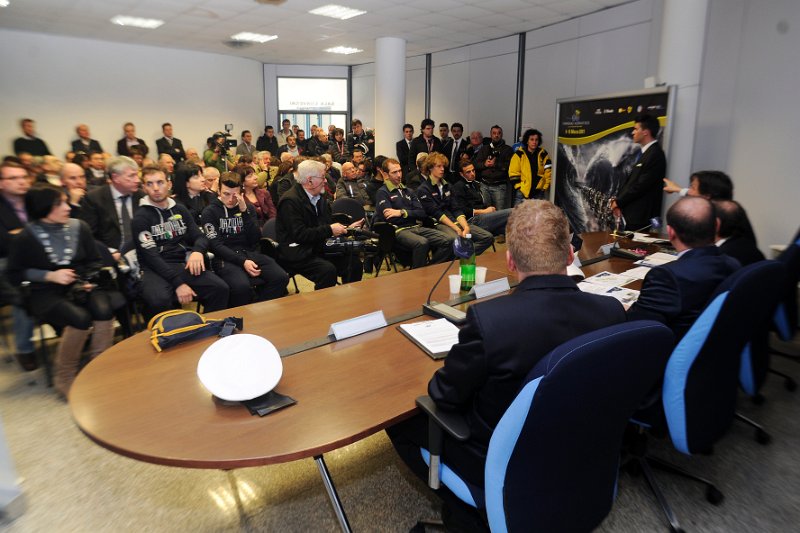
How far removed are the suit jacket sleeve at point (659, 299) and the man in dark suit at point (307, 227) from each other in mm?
2593

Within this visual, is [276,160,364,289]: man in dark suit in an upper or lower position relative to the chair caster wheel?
upper

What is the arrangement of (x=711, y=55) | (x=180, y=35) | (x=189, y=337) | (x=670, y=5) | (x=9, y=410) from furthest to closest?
(x=180, y=35)
(x=711, y=55)
(x=670, y=5)
(x=9, y=410)
(x=189, y=337)

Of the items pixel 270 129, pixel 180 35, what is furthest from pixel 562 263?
pixel 270 129

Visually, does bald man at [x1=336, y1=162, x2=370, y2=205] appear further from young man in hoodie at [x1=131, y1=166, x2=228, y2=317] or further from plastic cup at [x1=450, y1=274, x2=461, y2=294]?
plastic cup at [x1=450, y1=274, x2=461, y2=294]

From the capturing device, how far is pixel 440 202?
17.7 feet

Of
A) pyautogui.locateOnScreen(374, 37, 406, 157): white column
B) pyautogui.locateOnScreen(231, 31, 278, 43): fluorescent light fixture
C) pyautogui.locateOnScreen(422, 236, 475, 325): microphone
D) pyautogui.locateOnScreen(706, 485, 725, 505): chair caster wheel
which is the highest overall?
pyautogui.locateOnScreen(231, 31, 278, 43): fluorescent light fixture

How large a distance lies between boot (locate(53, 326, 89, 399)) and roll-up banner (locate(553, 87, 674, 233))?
546 cm

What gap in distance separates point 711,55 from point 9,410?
24.1 ft

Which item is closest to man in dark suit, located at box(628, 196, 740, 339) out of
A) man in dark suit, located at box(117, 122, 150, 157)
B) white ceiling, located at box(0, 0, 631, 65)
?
white ceiling, located at box(0, 0, 631, 65)

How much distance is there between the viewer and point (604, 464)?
1.40 meters

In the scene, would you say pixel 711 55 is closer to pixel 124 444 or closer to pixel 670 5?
pixel 670 5

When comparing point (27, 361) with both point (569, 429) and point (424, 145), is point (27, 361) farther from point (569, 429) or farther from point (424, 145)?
point (424, 145)

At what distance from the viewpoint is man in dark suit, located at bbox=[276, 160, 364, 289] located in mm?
3994

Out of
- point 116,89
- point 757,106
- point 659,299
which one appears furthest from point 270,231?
point 116,89
